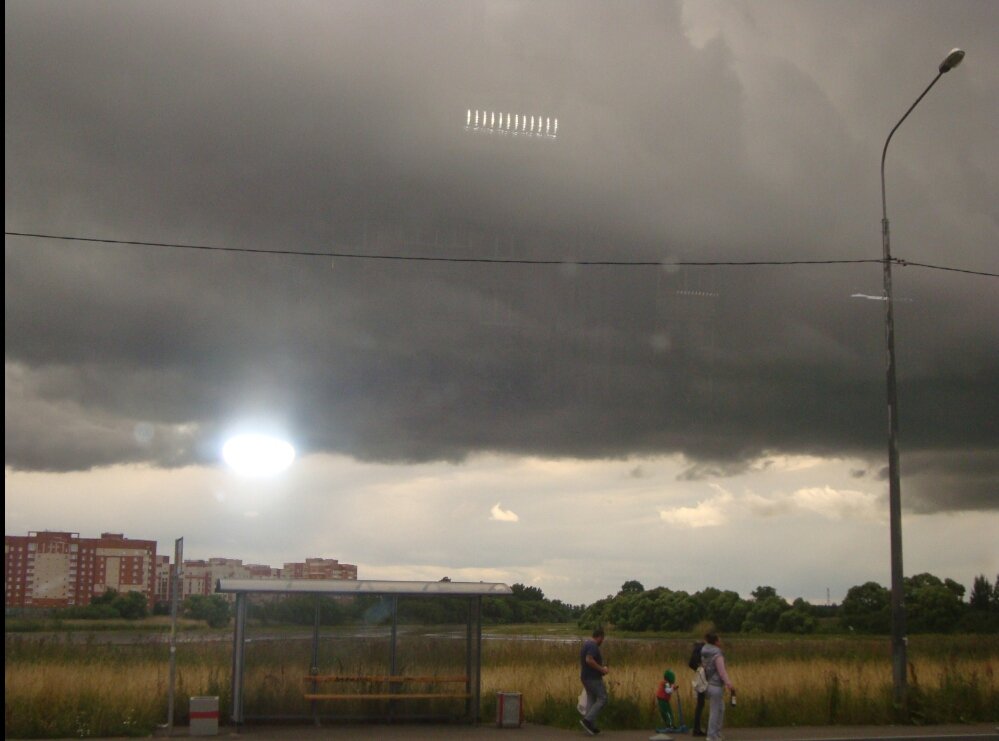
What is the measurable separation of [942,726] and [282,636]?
40.8ft

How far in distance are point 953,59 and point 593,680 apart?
13.1 meters

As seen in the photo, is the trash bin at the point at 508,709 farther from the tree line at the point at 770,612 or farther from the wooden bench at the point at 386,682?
the tree line at the point at 770,612

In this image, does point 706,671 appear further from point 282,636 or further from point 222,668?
point 222,668

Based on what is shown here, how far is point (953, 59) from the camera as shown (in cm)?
1886

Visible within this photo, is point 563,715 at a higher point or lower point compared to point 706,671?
lower

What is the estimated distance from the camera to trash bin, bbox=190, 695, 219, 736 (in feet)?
51.0

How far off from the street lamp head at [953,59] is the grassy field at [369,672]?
1172 cm

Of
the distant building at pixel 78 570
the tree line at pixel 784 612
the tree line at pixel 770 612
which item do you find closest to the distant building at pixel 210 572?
the distant building at pixel 78 570

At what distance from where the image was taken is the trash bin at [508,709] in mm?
17141

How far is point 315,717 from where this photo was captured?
16.9 m

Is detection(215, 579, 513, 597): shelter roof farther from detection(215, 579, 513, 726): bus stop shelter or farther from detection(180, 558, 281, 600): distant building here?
detection(180, 558, 281, 600): distant building

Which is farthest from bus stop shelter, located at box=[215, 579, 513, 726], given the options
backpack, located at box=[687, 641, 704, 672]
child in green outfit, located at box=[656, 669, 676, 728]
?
backpack, located at box=[687, 641, 704, 672]

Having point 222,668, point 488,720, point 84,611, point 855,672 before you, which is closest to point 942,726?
point 855,672

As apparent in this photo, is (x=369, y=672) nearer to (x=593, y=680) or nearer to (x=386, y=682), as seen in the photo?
(x=386, y=682)
